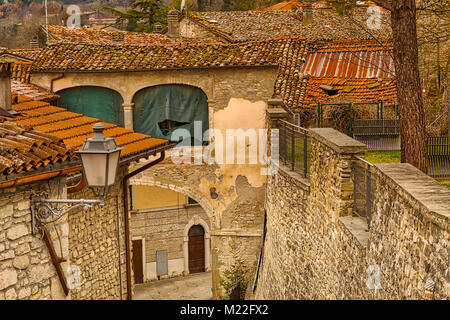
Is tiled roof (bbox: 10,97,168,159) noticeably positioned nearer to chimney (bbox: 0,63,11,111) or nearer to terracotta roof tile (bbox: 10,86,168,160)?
terracotta roof tile (bbox: 10,86,168,160)

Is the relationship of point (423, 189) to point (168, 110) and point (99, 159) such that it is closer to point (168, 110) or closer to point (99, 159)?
point (99, 159)

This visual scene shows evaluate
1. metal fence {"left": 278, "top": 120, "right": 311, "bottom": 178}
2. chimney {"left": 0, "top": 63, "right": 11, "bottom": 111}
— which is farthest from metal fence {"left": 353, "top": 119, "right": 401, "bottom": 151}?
chimney {"left": 0, "top": 63, "right": 11, "bottom": 111}

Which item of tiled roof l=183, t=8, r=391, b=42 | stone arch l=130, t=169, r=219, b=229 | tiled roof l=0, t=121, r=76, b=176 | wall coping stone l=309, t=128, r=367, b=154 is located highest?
tiled roof l=183, t=8, r=391, b=42

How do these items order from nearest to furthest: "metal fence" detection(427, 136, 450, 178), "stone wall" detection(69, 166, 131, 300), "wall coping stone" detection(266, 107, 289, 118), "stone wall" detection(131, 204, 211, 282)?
"stone wall" detection(69, 166, 131, 300), "metal fence" detection(427, 136, 450, 178), "wall coping stone" detection(266, 107, 289, 118), "stone wall" detection(131, 204, 211, 282)

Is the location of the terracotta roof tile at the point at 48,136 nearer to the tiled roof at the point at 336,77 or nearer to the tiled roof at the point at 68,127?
the tiled roof at the point at 68,127

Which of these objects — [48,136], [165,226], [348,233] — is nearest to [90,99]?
[165,226]

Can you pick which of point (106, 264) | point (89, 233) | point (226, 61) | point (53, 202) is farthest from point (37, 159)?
point (226, 61)

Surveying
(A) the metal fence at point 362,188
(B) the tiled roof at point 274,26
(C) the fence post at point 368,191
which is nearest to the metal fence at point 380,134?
(A) the metal fence at point 362,188

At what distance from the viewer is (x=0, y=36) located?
149ft

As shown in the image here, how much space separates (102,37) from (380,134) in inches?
596

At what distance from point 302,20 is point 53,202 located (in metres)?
26.6

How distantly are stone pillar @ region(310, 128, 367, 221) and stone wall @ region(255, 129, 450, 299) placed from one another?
0.01 meters

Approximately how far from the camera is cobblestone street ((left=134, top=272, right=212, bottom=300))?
21.5m

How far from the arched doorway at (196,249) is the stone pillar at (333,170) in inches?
607
